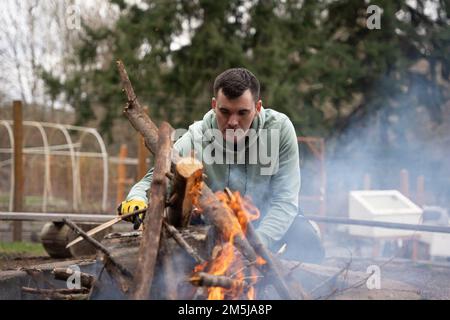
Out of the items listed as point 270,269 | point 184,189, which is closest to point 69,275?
point 184,189

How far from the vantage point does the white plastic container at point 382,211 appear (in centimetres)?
912

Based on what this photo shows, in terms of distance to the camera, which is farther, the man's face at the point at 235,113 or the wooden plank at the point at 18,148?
the wooden plank at the point at 18,148

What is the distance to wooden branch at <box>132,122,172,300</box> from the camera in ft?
9.84

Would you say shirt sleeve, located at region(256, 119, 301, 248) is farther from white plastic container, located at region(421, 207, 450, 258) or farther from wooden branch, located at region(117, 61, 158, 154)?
white plastic container, located at region(421, 207, 450, 258)

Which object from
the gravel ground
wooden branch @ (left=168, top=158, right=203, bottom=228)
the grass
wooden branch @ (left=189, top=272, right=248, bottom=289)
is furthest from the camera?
the grass

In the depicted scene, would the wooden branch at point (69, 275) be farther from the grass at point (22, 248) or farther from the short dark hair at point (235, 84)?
the grass at point (22, 248)

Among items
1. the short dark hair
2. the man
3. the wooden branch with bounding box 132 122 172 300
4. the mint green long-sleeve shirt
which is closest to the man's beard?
the man

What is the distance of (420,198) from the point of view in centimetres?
1122

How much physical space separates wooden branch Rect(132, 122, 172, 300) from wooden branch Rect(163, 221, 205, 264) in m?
0.07

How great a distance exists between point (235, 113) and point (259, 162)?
54cm

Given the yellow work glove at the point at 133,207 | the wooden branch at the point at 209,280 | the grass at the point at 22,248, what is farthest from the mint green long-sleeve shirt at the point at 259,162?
the grass at the point at 22,248

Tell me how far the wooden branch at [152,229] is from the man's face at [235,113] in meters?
0.44
